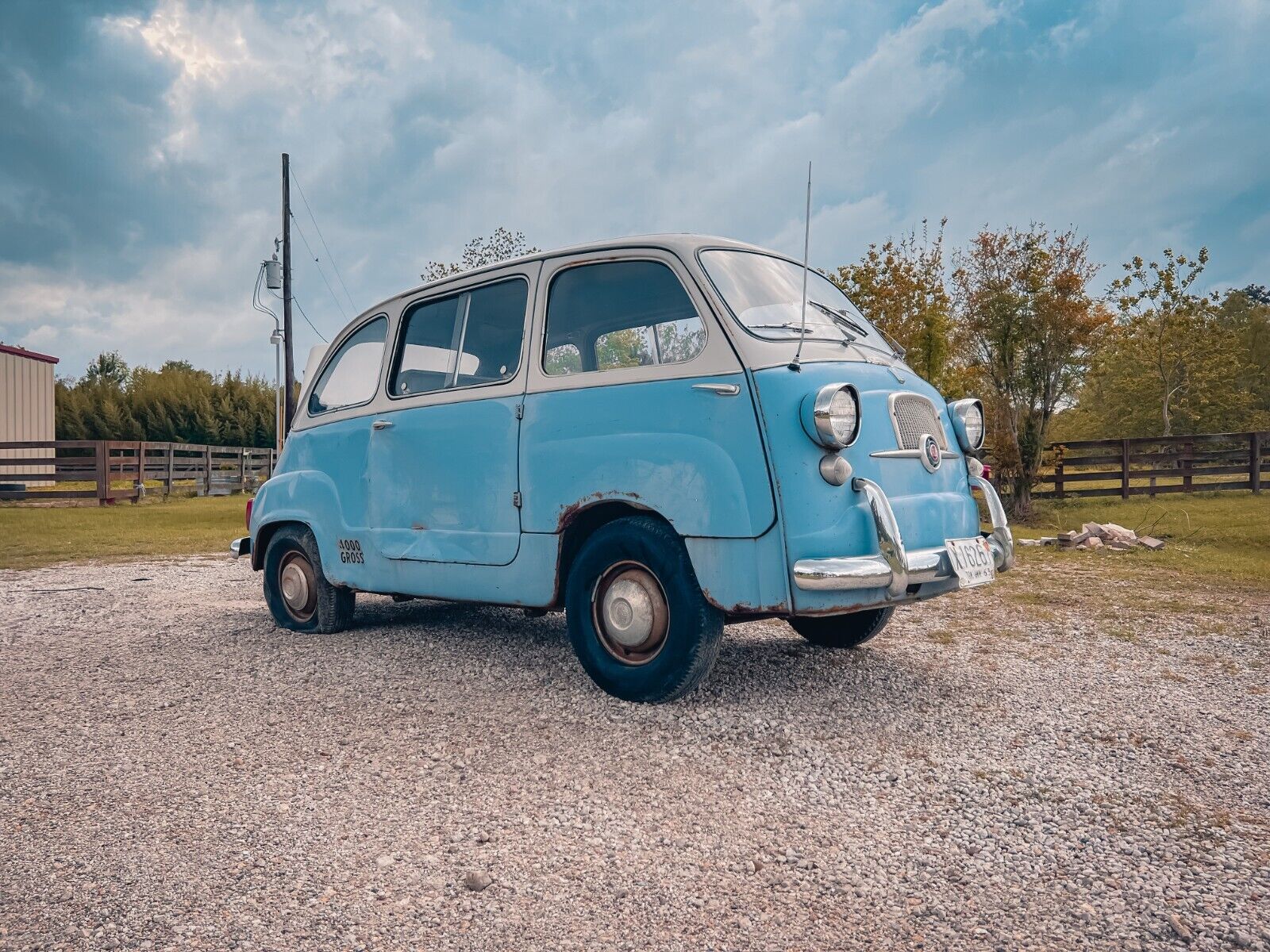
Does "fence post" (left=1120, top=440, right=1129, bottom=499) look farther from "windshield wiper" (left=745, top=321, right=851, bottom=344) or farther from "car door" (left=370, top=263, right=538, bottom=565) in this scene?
"car door" (left=370, top=263, right=538, bottom=565)

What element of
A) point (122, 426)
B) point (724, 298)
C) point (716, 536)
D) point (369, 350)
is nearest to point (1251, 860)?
point (716, 536)

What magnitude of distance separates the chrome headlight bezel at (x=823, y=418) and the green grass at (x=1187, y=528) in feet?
21.1

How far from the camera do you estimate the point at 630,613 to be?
385 centimetres

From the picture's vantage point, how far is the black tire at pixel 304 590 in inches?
221

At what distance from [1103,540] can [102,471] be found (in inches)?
810

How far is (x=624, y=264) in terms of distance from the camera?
4.23 meters

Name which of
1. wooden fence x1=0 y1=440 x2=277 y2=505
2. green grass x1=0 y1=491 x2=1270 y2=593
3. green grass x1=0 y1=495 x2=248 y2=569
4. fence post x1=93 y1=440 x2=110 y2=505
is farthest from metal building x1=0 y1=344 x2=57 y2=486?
green grass x1=0 y1=491 x2=1270 y2=593

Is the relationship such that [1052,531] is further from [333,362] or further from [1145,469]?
[333,362]

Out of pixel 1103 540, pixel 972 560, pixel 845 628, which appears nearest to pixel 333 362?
pixel 845 628

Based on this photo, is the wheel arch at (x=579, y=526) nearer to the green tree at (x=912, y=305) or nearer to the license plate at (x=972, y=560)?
the license plate at (x=972, y=560)

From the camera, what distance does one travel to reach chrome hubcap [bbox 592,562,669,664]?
3.79 meters

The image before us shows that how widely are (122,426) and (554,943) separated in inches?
1782

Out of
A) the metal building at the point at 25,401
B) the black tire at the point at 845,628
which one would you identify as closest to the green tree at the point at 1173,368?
the black tire at the point at 845,628

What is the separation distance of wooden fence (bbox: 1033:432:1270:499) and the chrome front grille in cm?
1530
